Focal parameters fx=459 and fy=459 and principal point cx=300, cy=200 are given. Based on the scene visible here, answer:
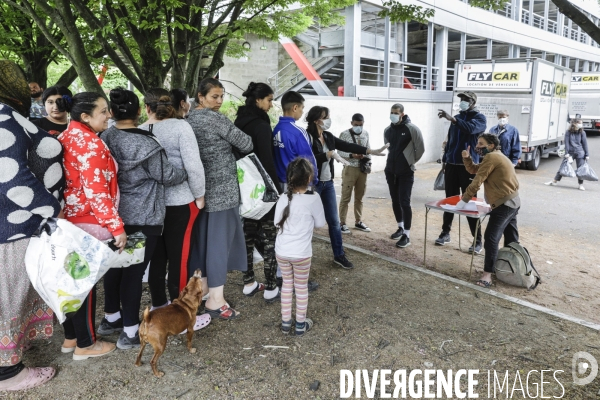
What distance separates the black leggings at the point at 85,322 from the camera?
10.2ft

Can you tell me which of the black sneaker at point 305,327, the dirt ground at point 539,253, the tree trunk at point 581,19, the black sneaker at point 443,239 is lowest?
the dirt ground at point 539,253

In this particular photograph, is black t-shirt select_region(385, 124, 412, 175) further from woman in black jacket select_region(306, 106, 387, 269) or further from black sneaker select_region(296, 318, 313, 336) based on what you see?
black sneaker select_region(296, 318, 313, 336)

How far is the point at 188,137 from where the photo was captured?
339 centimetres

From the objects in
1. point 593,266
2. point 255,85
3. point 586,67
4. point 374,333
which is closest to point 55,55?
point 255,85

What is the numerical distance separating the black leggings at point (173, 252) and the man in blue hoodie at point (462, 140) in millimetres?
3845

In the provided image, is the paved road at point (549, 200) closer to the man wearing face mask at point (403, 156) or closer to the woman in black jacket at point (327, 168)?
the man wearing face mask at point (403, 156)

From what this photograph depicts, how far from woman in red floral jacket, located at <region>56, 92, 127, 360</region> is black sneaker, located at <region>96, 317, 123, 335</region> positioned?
59cm

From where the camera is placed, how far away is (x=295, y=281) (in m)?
3.62

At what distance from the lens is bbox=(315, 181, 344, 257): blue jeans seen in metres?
5.16

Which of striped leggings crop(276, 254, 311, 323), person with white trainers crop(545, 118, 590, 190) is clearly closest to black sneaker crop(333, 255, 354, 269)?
striped leggings crop(276, 254, 311, 323)

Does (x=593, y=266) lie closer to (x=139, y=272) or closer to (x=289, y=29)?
(x=139, y=272)

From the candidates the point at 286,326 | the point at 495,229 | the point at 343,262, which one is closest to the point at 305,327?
the point at 286,326

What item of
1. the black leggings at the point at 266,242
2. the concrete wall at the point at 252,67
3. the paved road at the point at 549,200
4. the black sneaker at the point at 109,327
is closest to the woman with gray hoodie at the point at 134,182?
the black sneaker at the point at 109,327

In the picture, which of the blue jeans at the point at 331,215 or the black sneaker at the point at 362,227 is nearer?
the blue jeans at the point at 331,215
